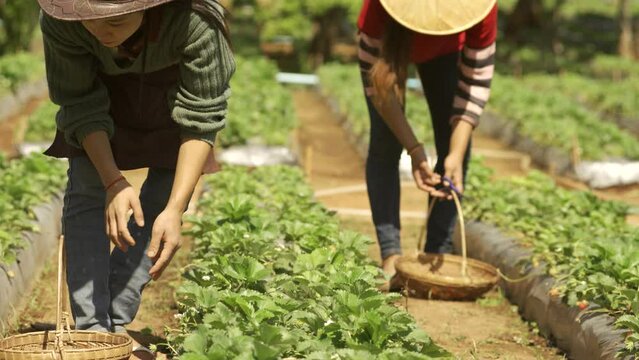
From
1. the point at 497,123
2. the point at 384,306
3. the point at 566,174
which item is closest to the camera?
the point at 384,306

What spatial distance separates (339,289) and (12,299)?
1612 mm

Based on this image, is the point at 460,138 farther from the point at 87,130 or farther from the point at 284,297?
the point at 87,130

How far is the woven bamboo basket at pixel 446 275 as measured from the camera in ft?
15.9

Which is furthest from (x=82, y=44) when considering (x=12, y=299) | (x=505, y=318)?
(x=505, y=318)

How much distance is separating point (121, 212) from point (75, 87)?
1.54 feet

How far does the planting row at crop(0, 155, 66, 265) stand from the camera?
184 inches

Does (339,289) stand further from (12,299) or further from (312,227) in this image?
(12,299)

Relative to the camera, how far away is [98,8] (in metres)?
2.97

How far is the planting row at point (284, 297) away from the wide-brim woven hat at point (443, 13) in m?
0.95

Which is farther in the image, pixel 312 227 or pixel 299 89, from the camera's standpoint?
pixel 299 89

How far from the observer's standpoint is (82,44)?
3.28m

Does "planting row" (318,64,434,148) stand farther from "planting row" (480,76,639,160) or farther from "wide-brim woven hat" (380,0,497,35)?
"wide-brim woven hat" (380,0,497,35)

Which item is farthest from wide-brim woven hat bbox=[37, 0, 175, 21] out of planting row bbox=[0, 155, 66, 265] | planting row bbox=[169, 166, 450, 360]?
planting row bbox=[0, 155, 66, 265]

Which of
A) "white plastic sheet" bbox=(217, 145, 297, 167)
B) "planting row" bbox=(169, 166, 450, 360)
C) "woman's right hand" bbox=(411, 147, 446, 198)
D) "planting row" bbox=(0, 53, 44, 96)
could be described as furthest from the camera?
"planting row" bbox=(0, 53, 44, 96)
